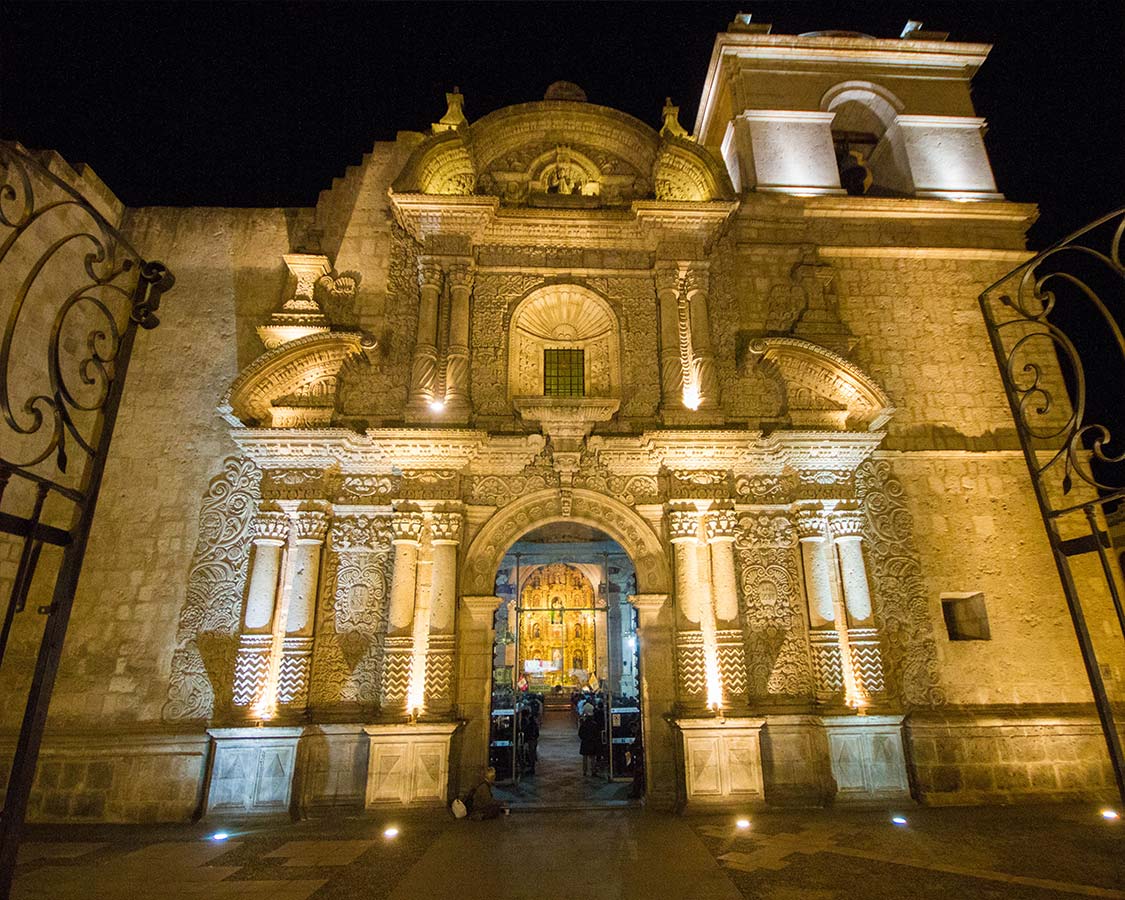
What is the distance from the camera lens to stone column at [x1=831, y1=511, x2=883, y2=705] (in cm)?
832

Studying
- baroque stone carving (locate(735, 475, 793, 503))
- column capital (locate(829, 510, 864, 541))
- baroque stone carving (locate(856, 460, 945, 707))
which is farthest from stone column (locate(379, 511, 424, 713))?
baroque stone carving (locate(856, 460, 945, 707))

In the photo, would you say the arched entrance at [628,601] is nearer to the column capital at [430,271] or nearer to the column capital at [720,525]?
the column capital at [720,525]

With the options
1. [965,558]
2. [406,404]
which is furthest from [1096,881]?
[406,404]

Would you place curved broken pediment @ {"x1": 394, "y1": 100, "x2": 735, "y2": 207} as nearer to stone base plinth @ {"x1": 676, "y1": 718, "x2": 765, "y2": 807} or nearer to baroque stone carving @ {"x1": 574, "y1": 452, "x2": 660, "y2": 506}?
baroque stone carving @ {"x1": 574, "y1": 452, "x2": 660, "y2": 506}

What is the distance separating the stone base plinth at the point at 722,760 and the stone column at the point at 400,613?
3536 mm

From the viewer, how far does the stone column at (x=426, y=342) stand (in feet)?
30.3

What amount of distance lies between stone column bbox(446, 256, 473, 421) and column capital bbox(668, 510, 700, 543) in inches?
129

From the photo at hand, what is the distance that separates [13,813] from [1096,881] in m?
7.63

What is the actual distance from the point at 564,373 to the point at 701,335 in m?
2.30

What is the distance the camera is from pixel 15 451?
325 inches

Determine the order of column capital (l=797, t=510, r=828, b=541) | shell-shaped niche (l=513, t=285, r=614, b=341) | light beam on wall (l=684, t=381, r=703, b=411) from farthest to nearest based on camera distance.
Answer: shell-shaped niche (l=513, t=285, r=614, b=341), light beam on wall (l=684, t=381, r=703, b=411), column capital (l=797, t=510, r=828, b=541)

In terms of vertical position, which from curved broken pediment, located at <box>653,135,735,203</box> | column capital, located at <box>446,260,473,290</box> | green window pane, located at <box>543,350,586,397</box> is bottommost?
green window pane, located at <box>543,350,586,397</box>

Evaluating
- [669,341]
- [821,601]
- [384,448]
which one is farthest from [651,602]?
[384,448]

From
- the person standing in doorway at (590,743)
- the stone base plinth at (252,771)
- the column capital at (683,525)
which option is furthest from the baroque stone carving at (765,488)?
the stone base plinth at (252,771)
